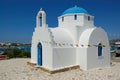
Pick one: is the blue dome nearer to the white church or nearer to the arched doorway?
the white church

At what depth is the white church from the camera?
12.9 metres

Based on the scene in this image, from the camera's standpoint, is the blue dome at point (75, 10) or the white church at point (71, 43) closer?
the white church at point (71, 43)

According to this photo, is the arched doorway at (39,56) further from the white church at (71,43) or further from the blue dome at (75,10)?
the blue dome at (75,10)

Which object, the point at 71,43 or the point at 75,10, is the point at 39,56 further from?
the point at 75,10

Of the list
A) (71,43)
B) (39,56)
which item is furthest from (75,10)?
(39,56)

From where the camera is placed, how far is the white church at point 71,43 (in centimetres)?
1292

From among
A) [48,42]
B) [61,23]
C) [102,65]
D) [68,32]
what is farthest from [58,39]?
[102,65]

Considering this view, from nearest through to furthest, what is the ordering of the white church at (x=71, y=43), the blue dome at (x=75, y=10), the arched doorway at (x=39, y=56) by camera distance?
the white church at (x=71, y=43)
the arched doorway at (x=39, y=56)
the blue dome at (x=75, y=10)

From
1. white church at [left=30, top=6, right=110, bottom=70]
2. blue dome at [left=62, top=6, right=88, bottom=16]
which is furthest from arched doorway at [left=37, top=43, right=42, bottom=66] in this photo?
blue dome at [left=62, top=6, right=88, bottom=16]

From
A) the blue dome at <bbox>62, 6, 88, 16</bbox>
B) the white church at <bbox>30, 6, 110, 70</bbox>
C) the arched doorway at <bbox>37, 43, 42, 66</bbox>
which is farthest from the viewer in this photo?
the blue dome at <bbox>62, 6, 88, 16</bbox>

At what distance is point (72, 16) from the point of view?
15.4m

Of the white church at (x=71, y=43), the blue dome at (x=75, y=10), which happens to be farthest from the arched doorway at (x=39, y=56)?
the blue dome at (x=75, y=10)

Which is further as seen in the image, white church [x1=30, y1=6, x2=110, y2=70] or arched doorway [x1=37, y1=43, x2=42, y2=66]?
arched doorway [x1=37, y1=43, x2=42, y2=66]

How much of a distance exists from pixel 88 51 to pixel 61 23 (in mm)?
4284
